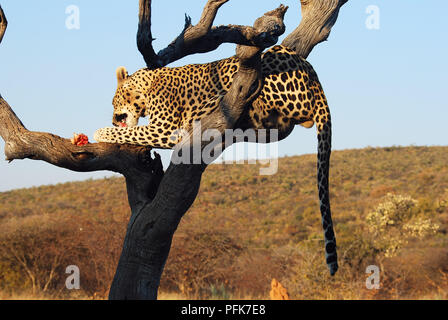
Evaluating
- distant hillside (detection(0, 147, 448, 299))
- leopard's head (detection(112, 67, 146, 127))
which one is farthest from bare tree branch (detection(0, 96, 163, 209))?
distant hillside (detection(0, 147, 448, 299))

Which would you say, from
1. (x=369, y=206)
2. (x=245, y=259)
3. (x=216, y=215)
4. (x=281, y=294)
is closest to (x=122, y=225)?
(x=245, y=259)

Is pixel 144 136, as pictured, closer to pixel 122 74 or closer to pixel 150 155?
pixel 150 155

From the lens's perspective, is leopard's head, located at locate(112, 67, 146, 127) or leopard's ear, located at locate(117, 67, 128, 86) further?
leopard's ear, located at locate(117, 67, 128, 86)

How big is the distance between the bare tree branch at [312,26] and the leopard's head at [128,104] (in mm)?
1978

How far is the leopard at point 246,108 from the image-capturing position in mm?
6590

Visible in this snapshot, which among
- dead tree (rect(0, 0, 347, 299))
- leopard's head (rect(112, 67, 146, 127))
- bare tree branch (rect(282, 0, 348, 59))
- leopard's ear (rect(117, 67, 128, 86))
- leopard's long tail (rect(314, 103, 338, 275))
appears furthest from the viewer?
leopard's ear (rect(117, 67, 128, 86))

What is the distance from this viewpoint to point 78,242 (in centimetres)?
2242

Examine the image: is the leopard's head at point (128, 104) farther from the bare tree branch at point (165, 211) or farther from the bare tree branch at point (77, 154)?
the bare tree branch at point (165, 211)

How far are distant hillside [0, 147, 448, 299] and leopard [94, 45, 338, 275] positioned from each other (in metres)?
13.2

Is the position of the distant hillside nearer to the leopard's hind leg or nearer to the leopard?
the leopard

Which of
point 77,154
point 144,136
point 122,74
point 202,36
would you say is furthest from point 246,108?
point 122,74

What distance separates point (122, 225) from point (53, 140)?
16.4m

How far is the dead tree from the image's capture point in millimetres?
5781

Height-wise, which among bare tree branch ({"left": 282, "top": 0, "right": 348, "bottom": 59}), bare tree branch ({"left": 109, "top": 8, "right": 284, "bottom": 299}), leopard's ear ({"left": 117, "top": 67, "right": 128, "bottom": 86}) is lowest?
bare tree branch ({"left": 109, "top": 8, "right": 284, "bottom": 299})
